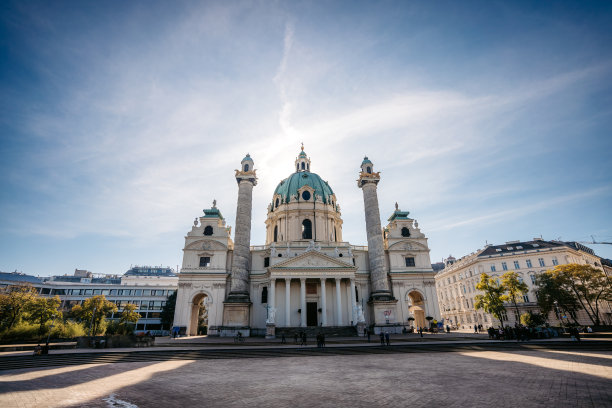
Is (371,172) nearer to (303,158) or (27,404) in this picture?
(303,158)

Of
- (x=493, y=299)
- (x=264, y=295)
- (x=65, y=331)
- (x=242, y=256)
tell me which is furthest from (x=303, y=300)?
(x=65, y=331)

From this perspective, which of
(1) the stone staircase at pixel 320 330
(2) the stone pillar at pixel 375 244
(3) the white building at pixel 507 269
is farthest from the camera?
(3) the white building at pixel 507 269

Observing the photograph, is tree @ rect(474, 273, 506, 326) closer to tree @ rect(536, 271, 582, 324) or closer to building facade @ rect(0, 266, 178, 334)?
tree @ rect(536, 271, 582, 324)

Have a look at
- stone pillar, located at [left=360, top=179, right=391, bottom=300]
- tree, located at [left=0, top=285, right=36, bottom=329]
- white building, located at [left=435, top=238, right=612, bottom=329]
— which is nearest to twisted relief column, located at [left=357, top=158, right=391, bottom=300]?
stone pillar, located at [left=360, top=179, right=391, bottom=300]

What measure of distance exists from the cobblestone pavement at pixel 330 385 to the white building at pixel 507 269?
4134 centimetres

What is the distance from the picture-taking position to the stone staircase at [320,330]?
3541cm

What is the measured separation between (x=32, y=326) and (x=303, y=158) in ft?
157

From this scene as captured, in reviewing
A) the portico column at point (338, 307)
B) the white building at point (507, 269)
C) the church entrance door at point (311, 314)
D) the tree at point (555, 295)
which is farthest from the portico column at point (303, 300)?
the white building at point (507, 269)

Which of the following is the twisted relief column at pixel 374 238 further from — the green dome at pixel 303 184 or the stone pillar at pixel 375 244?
the green dome at pixel 303 184

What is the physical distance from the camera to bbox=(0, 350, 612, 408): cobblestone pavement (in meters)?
8.69

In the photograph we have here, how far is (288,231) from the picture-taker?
167ft

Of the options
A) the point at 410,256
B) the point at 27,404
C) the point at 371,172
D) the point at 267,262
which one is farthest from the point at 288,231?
the point at 27,404

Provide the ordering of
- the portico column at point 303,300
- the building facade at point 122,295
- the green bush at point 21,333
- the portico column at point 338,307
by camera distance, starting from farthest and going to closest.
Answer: the building facade at point 122,295 < the portico column at point 303,300 < the portico column at point 338,307 < the green bush at point 21,333

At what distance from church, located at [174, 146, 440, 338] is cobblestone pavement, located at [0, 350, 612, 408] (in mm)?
22032
